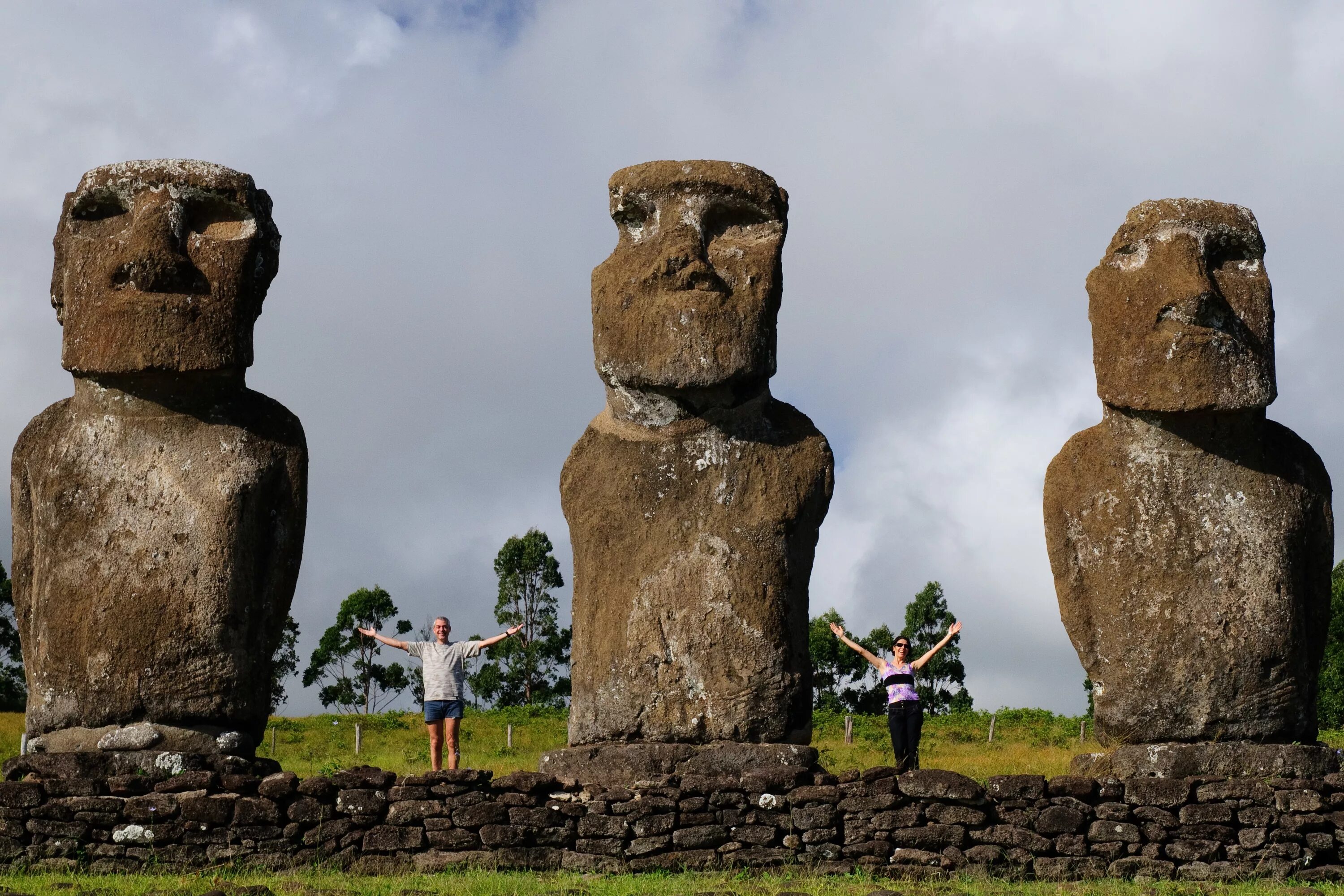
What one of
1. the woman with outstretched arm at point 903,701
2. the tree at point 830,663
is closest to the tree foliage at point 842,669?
the tree at point 830,663

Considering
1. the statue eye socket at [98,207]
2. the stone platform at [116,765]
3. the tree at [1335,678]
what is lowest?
the stone platform at [116,765]

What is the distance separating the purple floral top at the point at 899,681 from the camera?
1359cm

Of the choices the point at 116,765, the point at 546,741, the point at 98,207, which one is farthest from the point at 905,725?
the point at 546,741

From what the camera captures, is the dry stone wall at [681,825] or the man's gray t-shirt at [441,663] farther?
the man's gray t-shirt at [441,663]

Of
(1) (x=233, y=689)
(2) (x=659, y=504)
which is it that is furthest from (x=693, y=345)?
(1) (x=233, y=689)

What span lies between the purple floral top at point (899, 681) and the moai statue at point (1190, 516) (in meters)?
1.50

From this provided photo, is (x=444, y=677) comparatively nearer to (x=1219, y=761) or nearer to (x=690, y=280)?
(x=690, y=280)

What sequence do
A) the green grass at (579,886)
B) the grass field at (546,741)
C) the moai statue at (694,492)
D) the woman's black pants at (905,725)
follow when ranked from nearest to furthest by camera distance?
the green grass at (579,886) → the moai statue at (694,492) → the woman's black pants at (905,725) → the grass field at (546,741)

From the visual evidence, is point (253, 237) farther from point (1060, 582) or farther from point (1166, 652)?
point (1166, 652)

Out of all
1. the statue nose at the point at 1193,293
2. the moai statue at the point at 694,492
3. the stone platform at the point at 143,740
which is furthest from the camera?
the statue nose at the point at 1193,293

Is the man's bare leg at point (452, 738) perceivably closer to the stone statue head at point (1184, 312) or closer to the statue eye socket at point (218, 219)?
the statue eye socket at point (218, 219)

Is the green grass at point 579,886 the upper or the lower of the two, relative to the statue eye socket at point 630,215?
lower

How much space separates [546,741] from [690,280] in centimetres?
1402

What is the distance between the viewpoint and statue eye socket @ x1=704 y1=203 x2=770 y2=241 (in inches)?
505
